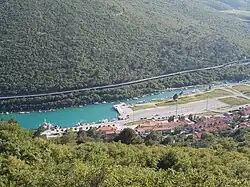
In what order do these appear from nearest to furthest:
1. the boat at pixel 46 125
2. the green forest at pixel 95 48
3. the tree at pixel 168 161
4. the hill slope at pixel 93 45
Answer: the tree at pixel 168 161, the boat at pixel 46 125, the green forest at pixel 95 48, the hill slope at pixel 93 45

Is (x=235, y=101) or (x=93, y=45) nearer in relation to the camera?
(x=235, y=101)

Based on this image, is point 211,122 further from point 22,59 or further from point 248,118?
point 22,59

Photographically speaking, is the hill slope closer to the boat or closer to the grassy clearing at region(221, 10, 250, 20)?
the boat

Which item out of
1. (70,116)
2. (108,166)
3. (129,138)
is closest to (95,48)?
(70,116)

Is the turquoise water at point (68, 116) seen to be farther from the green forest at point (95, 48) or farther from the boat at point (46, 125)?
the green forest at point (95, 48)

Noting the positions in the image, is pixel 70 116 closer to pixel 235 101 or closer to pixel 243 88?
pixel 235 101

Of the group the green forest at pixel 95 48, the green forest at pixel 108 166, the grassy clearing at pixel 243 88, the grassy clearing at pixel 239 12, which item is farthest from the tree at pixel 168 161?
the grassy clearing at pixel 239 12

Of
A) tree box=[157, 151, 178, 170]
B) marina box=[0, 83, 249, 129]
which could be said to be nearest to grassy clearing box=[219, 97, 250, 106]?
marina box=[0, 83, 249, 129]
